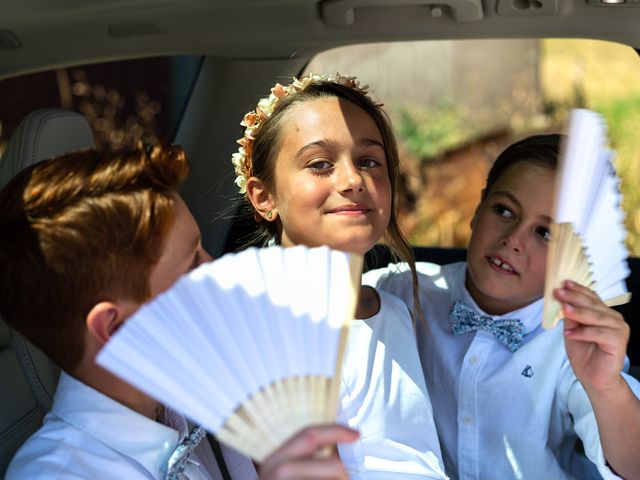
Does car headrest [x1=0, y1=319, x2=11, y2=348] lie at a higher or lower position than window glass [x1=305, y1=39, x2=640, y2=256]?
higher

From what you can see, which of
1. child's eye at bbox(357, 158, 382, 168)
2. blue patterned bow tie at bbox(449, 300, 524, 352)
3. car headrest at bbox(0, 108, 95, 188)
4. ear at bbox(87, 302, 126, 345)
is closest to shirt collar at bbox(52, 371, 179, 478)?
ear at bbox(87, 302, 126, 345)

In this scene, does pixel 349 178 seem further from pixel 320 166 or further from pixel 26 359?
pixel 26 359

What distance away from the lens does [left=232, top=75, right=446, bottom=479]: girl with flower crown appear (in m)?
1.87

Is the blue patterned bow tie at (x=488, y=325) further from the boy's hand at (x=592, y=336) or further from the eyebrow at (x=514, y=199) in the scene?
the boy's hand at (x=592, y=336)

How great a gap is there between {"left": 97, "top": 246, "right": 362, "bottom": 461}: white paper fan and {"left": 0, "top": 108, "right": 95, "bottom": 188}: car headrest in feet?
3.38

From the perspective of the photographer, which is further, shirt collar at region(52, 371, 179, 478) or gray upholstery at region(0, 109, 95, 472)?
gray upholstery at region(0, 109, 95, 472)

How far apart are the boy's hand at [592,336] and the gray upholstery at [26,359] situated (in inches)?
46.4

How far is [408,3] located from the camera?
2.22 metres

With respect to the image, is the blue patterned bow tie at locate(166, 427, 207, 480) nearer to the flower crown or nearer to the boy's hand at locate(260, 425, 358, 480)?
the boy's hand at locate(260, 425, 358, 480)

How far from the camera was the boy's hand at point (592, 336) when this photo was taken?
4.77ft

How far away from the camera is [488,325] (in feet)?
6.95

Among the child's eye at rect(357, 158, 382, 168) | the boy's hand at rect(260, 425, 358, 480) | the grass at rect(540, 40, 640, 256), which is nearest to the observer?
the boy's hand at rect(260, 425, 358, 480)

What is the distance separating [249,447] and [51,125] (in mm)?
1217

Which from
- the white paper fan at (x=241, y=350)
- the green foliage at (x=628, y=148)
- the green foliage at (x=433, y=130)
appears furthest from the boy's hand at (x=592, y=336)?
the green foliage at (x=433, y=130)
